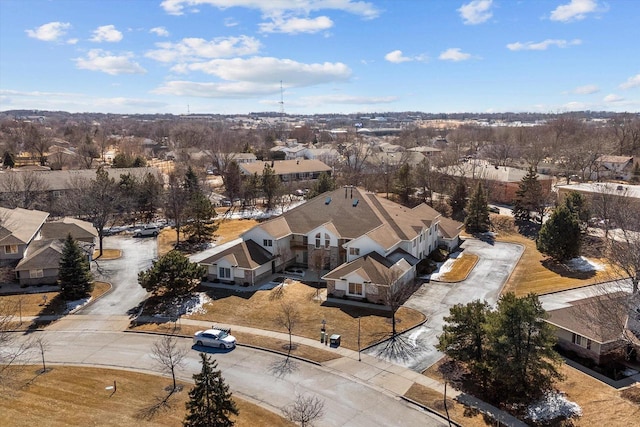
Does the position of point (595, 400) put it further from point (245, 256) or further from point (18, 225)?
point (18, 225)

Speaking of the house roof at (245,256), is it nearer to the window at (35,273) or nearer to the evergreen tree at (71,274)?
the evergreen tree at (71,274)

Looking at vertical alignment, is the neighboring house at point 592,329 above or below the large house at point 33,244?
below

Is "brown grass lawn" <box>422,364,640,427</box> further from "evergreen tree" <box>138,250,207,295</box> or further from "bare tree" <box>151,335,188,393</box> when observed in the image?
"evergreen tree" <box>138,250,207,295</box>

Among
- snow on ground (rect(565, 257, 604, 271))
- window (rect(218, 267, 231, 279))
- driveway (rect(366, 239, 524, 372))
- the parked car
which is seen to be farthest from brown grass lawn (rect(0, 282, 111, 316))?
snow on ground (rect(565, 257, 604, 271))

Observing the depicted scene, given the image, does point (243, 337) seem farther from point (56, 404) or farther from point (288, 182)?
point (288, 182)

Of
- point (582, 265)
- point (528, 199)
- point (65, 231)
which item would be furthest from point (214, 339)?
point (528, 199)

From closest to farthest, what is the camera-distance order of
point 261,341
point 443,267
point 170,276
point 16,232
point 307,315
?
point 261,341 < point 307,315 < point 170,276 < point 16,232 < point 443,267

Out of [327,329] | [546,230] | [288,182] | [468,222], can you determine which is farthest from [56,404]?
[288,182]

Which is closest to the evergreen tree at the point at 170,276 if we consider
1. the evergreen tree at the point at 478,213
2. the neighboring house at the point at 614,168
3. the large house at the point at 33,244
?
the large house at the point at 33,244
